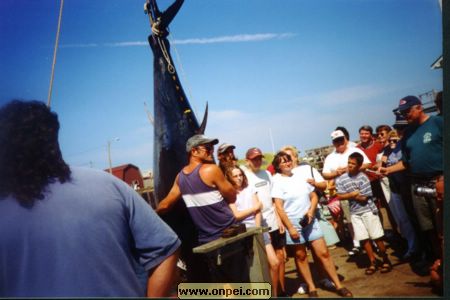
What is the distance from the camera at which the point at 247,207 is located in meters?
2.06

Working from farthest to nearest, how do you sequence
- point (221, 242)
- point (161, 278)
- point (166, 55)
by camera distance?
1. point (166, 55)
2. point (221, 242)
3. point (161, 278)

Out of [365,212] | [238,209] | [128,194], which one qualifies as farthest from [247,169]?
[128,194]

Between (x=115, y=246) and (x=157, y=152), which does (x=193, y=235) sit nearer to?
(x=157, y=152)

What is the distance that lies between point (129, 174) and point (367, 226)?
16.9 m

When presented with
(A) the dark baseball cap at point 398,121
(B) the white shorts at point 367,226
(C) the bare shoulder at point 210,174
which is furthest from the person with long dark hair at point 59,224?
(A) the dark baseball cap at point 398,121

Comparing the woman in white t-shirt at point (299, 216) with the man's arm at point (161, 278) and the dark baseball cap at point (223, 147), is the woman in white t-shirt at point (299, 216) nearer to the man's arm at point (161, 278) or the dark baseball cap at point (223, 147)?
the dark baseball cap at point (223, 147)

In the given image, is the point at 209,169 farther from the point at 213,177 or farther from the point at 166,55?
the point at 166,55

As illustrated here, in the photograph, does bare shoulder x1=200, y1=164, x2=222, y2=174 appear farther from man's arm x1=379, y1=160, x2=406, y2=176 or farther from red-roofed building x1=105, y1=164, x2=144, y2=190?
red-roofed building x1=105, y1=164, x2=144, y2=190

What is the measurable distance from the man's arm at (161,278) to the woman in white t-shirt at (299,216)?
140cm

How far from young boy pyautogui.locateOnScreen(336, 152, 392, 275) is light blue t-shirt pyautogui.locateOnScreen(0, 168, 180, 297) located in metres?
2.06

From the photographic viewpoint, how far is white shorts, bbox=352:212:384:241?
2207 mm

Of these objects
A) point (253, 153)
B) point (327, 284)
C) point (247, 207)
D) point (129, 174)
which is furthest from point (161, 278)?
point (129, 174)

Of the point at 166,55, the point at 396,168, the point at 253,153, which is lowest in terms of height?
the point at 396,168

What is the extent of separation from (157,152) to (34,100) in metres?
2.09
